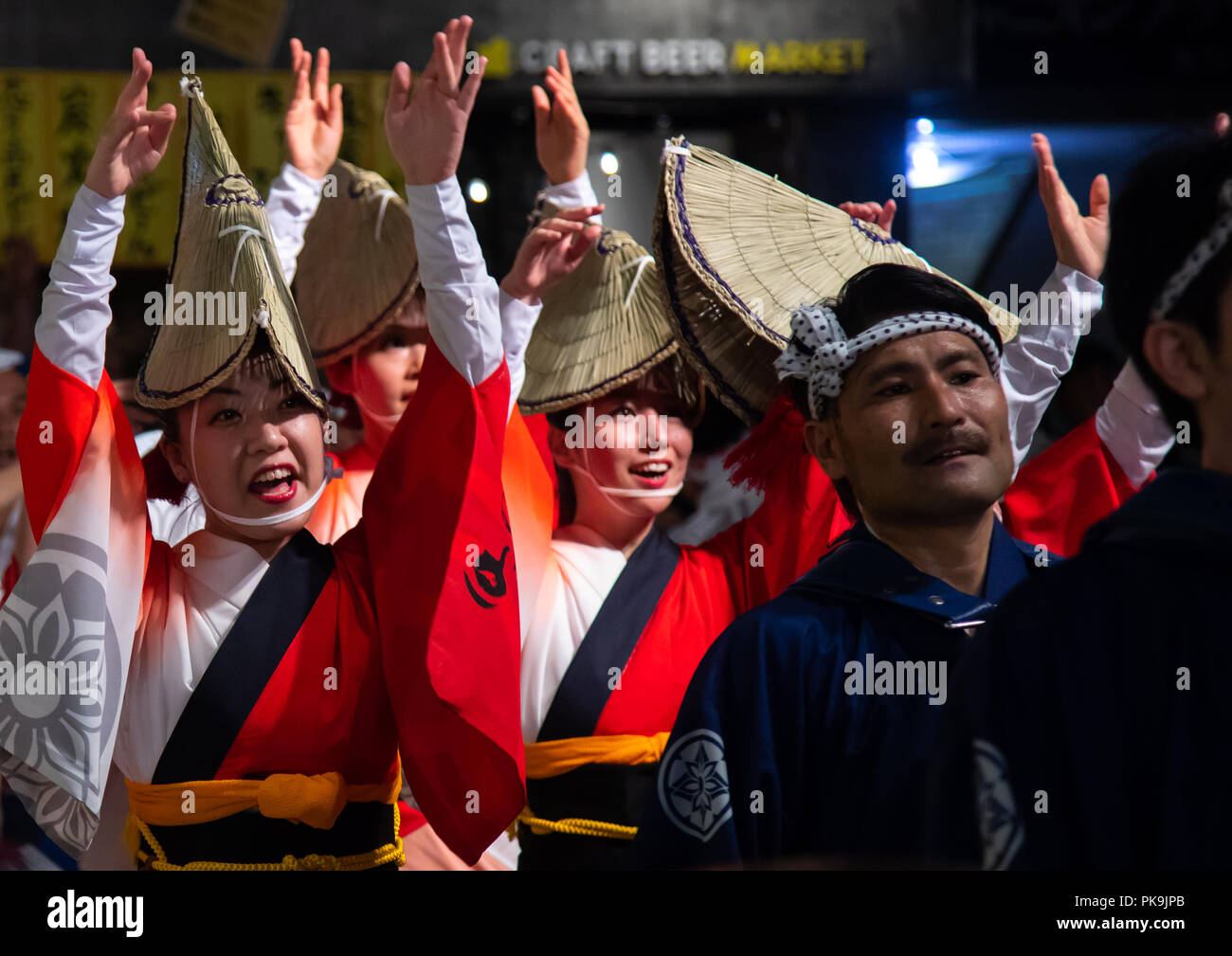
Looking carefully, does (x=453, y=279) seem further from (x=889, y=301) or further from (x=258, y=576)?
(x=889, y=301)

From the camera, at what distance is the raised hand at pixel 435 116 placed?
235 centimetres

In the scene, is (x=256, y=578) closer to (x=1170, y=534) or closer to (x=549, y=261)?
(x=549, y=261)

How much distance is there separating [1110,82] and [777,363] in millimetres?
3220

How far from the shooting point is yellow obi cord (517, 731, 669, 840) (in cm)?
259

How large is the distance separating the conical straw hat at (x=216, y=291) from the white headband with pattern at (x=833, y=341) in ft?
2.70

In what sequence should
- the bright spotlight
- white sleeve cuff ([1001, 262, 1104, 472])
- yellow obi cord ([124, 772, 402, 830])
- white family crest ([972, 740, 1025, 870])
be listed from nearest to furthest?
white family crest ([972, 740, 1025, 870])
yellow obi cord ([124, 772, 402, 830])
white sleeve cuff ([1001, 262, 1104, 472])
the bright spotlight

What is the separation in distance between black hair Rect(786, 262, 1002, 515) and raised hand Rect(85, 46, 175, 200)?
1115mm

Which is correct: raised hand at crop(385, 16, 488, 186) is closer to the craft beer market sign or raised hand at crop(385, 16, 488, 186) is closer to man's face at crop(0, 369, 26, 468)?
man's face at crop(0, 369, 26, 468)

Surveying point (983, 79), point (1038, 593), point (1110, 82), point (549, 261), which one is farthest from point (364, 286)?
point (1110, 82)

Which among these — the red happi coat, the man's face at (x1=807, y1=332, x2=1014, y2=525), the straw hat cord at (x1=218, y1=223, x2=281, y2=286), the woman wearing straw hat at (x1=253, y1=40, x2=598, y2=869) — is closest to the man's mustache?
the man's face at (x1=807, y1=332, x2=1014, y2=525)

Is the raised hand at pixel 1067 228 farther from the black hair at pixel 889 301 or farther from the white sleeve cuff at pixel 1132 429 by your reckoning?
the black hair at pixel 889 301

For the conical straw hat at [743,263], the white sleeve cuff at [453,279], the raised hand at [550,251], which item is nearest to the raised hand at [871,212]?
the conical straw hat at [743,263]

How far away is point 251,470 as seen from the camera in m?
2.35

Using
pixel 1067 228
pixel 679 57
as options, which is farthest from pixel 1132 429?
pixel 679 57
